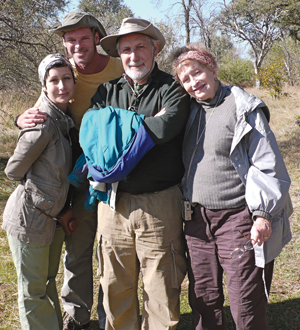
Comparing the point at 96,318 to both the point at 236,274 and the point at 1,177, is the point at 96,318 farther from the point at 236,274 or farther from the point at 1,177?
the point at 1,177

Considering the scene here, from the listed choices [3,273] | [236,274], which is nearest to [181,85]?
[236,274]

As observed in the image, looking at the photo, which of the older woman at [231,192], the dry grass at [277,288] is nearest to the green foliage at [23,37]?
the dry grass at [277,288]

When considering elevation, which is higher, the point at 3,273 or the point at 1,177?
the point at 1,177

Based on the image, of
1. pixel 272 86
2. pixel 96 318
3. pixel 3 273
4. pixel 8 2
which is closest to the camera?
pixel 96 318

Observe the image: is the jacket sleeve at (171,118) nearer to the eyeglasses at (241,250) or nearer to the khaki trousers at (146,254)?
the khaki trousers at (146,254)

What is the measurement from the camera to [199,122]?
221cm

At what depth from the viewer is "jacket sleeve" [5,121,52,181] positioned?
216cm

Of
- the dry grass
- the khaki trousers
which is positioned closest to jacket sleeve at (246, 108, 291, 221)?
the khaki trousers

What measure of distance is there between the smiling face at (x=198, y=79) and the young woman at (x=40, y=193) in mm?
793

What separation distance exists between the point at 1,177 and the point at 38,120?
14.2 feet

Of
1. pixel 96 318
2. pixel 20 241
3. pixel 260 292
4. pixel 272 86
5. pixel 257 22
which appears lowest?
pixel 96 318

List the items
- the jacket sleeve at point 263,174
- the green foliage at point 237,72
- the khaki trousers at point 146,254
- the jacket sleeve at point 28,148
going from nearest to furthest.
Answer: the jacket sleeve at point 263,174 → the jacket sleeve at point 28,148 → the khaki trousers at point 146,254 → the green foliage at point 237,72

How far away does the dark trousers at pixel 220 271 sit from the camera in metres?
2.10

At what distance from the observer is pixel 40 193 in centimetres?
225
